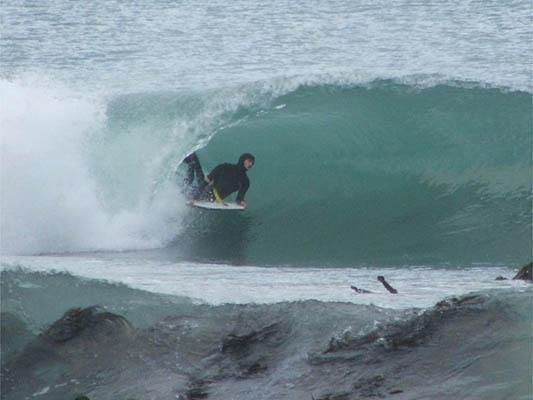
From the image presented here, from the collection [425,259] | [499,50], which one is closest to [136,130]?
[425,259]

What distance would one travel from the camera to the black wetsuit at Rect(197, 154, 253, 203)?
15227 millimetres

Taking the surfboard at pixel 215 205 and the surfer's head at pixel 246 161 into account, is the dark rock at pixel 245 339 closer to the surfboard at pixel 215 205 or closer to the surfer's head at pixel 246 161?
the surfboard at pixel 215 205

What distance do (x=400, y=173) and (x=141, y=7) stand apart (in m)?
10.5

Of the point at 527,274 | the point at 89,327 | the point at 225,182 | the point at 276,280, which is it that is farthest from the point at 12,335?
the point at 225,182

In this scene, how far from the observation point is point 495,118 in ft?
58.7

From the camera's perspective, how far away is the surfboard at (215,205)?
49.8ft

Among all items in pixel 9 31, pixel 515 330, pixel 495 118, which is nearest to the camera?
pixel 515 330

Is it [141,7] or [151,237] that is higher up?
[141,7]

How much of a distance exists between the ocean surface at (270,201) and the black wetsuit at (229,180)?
0.91ft

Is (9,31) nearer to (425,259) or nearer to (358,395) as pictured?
(425,259)

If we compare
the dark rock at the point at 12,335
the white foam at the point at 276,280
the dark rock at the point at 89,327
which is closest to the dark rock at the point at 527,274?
the white foam at the point at 276,280

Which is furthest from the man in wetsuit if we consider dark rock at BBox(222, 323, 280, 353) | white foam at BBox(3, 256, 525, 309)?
dark rock at BBox(222, 323, 280, 353)

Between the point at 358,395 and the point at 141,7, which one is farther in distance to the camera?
the point at 141,7

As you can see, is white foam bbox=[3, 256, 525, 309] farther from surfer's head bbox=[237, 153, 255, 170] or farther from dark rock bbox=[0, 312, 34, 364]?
surfer's head bbox=[237, 153, 255, 170]
